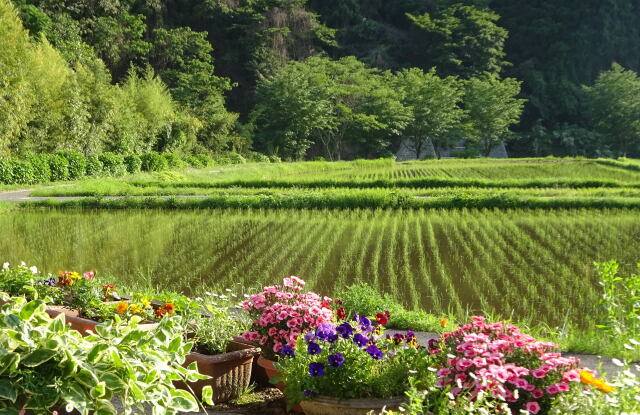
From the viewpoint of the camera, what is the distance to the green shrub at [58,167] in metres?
20.9

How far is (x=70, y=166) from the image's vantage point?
21594mm

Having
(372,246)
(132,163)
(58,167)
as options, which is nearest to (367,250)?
(372,246)

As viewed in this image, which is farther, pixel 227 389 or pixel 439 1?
pixel 439 1

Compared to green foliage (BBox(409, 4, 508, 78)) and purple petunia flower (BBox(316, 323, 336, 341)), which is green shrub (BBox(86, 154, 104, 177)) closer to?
purple petunia flower (BBox(316, 323, 336, 341))

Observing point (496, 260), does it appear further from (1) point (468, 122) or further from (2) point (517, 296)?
→ (1) point (468, 122)

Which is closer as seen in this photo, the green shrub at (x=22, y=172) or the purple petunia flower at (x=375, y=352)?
the purple petunia flower at (x=375, y=352)

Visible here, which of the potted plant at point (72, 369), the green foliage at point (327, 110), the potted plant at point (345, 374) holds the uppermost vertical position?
the green foliage at point (327, 110)

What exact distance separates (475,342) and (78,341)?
1669 millimetres

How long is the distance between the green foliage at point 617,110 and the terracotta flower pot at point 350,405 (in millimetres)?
51780

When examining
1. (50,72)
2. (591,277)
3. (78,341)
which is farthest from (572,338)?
(50,72)

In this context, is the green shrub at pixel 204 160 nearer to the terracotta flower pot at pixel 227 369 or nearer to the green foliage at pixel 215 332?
the green foliage at pixel 215 332

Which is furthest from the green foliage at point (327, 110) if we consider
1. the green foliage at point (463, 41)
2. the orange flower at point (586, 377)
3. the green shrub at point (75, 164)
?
the orange flower at point (586, 377)

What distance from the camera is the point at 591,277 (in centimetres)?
796

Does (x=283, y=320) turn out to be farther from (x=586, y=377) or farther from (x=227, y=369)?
(x=586, y=377)
